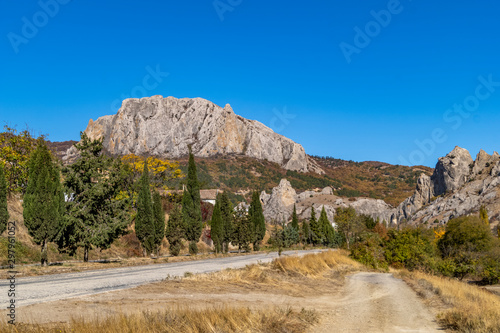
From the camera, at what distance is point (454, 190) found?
159 m

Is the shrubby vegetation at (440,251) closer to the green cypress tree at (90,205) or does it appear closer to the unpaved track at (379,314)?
the unpaved track at (379,314)

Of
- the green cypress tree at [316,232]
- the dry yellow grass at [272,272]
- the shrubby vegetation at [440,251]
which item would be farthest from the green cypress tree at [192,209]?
the green cypress tree at [316,232]

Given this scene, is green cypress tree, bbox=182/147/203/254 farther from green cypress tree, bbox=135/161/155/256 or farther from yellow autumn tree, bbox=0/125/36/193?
yellow autumn tree, bbox=0/125/36/193

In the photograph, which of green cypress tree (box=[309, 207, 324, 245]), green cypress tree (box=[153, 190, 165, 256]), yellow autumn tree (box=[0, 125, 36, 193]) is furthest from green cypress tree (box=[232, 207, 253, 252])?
green cypress tree (box=[309, 207, 324, 245])

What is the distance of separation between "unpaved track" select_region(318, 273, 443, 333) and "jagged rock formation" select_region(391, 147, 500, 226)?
128 metres

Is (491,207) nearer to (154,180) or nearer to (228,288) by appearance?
(154,180)

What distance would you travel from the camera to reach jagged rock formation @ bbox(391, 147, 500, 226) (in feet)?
440

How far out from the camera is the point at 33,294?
11.3 m

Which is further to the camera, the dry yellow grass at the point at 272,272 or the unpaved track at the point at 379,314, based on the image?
the dry yellow grass at the point at 272,272

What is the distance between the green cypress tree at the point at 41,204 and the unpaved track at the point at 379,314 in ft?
59.9

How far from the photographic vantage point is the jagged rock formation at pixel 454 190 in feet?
440

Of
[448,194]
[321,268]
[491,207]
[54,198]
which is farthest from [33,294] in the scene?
[448,194]

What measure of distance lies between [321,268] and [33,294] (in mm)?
17602

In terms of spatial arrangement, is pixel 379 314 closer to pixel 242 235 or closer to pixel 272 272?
pixel 272 272
